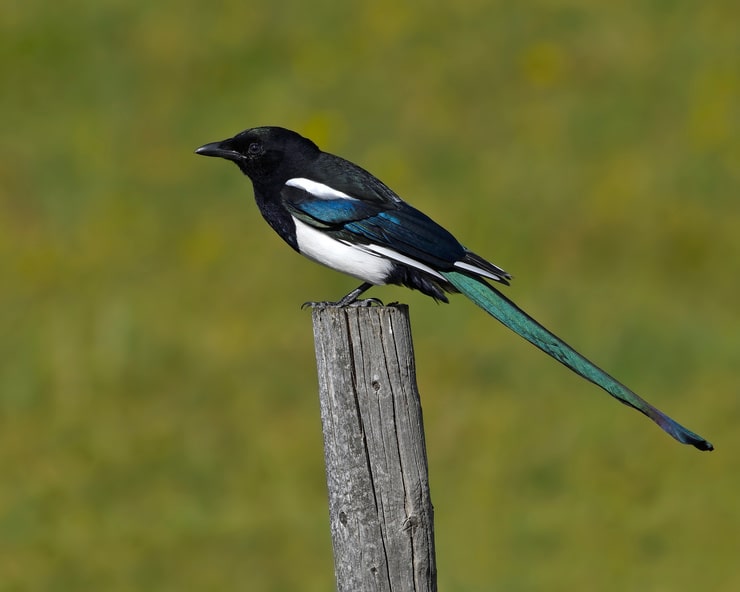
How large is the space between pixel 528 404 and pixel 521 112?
365cm

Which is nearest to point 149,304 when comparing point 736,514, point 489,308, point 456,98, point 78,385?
point 78,385

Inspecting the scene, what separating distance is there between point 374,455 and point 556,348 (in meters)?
0.70

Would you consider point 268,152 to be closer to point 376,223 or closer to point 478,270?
point 376,223

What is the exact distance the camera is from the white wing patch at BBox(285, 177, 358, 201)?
4.75 meters

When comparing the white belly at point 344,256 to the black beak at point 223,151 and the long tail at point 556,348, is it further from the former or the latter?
the black beak at point 223,151

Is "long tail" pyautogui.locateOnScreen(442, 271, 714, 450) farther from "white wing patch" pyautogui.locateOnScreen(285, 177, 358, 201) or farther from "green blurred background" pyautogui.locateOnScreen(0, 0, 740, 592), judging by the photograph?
"green blurred background" pyautogui.locateOnScreen(0, 0, 740, 592)

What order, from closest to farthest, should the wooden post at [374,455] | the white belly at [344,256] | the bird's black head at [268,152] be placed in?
the wooden post at [374,455], the white belly at [344,256], the bird's black head at [268,152]

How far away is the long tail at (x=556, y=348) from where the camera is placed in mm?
3740

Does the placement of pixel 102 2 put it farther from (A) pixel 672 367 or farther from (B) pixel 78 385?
(A) pixel 672 367

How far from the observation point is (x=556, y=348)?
4039 millimetres

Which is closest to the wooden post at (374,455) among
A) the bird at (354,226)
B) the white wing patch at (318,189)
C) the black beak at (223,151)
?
the bird at (354,226)

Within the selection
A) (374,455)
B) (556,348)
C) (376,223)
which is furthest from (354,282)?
(374,455)

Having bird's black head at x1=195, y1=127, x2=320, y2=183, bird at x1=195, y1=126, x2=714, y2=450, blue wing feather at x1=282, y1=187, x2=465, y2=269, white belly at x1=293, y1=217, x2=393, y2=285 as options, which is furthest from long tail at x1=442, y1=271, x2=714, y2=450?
bird's black head at x1=195, y1=127, x2=320, y2=183

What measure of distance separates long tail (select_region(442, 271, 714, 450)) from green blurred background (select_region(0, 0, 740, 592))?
10.6 ft
